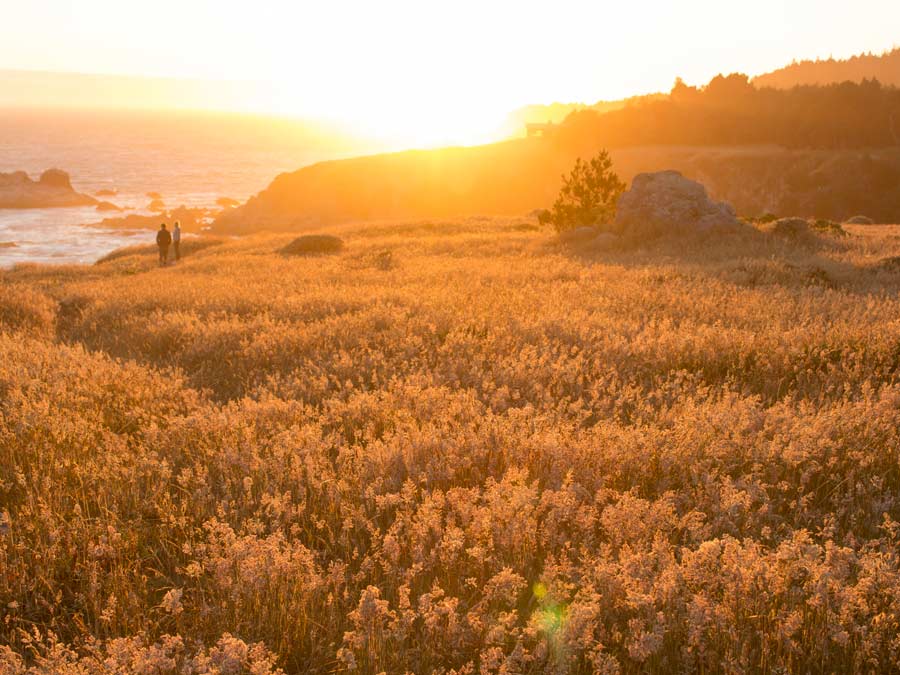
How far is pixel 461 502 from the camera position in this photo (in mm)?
3270

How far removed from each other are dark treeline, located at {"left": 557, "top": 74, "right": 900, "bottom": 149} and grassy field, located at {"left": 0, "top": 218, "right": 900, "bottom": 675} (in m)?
76.2

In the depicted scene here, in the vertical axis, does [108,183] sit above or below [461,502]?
above

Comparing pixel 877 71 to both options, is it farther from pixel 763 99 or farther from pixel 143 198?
pixel 143 198

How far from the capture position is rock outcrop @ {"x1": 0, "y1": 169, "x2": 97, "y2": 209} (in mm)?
87125

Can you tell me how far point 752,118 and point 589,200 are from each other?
66208 millimetres

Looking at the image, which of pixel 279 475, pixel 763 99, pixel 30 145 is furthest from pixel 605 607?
pixel 30 145

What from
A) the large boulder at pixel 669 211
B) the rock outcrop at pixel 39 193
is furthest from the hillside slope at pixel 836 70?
the large boulder at pixel 669 211

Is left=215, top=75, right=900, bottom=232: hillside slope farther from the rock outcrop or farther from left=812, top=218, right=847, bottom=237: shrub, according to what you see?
left=812, top=218, right=847, bottom=237: shrub

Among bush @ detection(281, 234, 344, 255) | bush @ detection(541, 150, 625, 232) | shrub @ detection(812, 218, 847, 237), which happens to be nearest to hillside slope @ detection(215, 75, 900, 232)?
shrub @ detection(812, 218, 847, 237)

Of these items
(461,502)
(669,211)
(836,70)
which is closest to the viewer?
(461,502)

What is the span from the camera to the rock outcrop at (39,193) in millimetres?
87125

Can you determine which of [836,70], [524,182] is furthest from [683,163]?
[836,70]

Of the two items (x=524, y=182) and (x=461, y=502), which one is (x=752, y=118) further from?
(x=461, y=502)

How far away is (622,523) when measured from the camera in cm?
312
